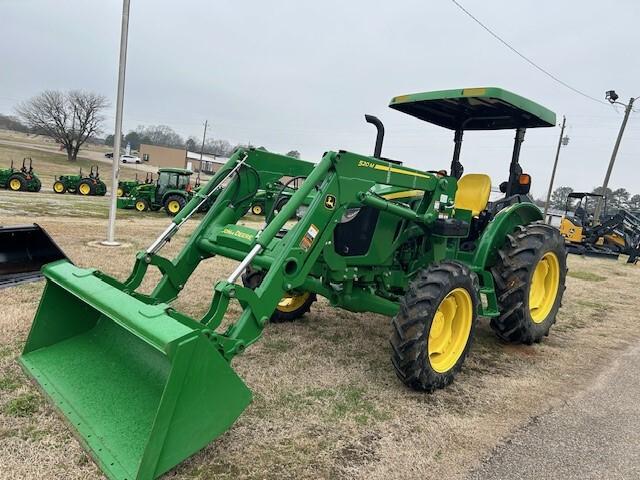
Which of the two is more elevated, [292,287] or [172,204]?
[292,287]

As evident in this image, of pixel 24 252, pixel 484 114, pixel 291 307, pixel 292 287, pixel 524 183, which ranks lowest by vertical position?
pixel 291 307

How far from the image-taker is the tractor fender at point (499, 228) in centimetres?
467

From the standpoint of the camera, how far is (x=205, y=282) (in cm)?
654

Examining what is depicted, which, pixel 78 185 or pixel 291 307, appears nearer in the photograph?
pixel 291 307

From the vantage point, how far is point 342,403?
3.37 m

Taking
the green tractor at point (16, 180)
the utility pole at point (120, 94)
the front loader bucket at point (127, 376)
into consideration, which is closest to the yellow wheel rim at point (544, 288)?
the front loader bucket at point (127, 376)

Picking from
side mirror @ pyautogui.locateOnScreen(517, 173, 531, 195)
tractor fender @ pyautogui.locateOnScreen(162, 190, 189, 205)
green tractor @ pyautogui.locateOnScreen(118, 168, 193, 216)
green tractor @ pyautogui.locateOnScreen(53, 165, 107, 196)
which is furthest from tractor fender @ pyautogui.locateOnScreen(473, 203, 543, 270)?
green tractor @ pyautogui.locateOnScreen(53, 165, 107, 196)

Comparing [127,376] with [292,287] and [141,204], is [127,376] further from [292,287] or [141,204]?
[141,204]

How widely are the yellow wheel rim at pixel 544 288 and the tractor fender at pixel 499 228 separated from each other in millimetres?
536

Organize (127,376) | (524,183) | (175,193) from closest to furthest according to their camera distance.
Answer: (127,376) → (524,183) → (175,193)

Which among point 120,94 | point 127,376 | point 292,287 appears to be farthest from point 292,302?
Answer: point 120,94

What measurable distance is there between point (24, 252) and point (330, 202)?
4130 mm

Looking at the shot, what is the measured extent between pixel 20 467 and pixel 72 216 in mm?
12439

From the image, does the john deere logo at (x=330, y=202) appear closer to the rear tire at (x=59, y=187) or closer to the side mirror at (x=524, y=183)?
the side mirror at (x=524, y=183)
